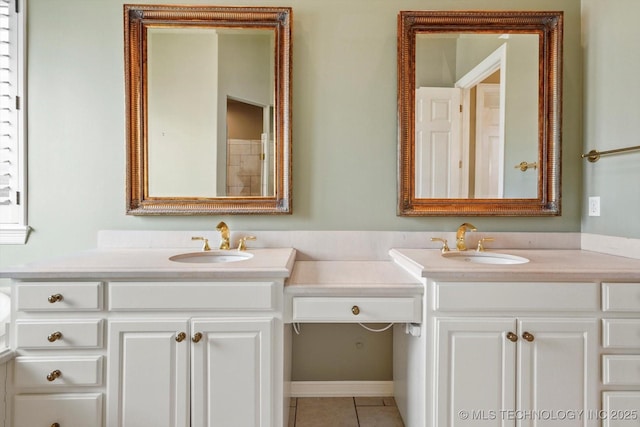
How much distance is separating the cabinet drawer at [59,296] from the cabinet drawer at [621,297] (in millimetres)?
1835

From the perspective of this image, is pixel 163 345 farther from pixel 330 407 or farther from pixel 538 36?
pixel 538 36

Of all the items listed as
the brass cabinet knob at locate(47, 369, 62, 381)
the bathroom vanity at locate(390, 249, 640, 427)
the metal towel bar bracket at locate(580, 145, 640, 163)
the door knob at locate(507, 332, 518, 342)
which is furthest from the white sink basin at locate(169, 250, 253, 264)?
the metal towel bar bracket at locate(580, 145, 640, 163)

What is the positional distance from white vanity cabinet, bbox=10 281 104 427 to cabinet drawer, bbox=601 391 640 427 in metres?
1.85

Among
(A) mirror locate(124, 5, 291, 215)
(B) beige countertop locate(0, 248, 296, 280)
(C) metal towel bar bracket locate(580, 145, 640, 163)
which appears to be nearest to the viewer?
(B) beige countertop locate(0, 248, 296, 280)

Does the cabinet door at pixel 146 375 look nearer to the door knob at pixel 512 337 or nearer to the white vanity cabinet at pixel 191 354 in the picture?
the white vanity cabinet at pixel 191 354

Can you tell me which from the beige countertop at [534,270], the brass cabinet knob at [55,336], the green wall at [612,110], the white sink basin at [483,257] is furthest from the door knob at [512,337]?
the brass cabinet knob at [55,336]

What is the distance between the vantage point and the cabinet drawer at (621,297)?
4.01 feet

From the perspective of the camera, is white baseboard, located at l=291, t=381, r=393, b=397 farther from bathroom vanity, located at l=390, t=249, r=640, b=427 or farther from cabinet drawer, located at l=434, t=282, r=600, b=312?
cabinet drawer, located at l=434, t=282, r=600, b=312

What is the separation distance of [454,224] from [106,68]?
2016 millimetres

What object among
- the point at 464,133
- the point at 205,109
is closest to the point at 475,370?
the point at 464,133

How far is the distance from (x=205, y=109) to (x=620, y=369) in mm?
2088

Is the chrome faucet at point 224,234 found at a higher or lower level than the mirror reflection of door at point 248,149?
lower

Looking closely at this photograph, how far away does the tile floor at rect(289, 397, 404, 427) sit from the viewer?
1.62 metres

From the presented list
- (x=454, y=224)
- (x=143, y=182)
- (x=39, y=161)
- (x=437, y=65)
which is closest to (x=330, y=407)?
(x=454, y=224)
